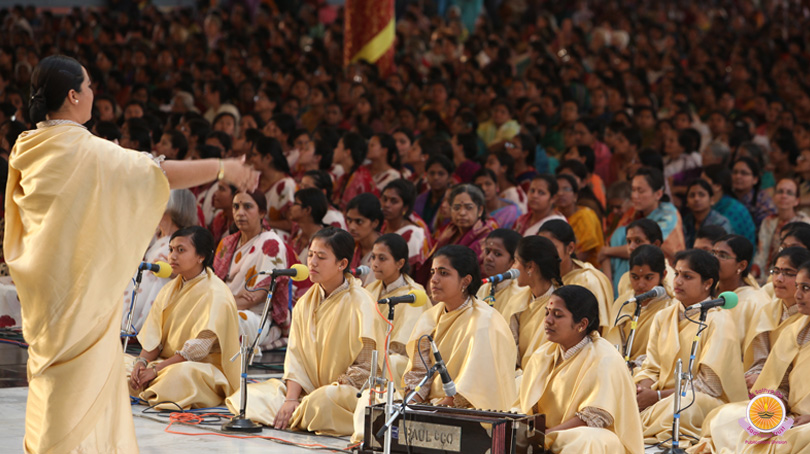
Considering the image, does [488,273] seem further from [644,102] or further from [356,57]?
[356,57]

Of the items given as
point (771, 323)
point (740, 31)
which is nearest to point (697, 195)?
point (771, 323)

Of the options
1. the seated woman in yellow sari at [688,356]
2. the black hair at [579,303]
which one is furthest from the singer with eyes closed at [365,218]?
the black hair at [579,303]

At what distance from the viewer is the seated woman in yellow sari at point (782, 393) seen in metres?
5.02

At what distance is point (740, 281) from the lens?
6379 millimetres

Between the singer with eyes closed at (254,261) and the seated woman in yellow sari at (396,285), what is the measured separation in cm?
130

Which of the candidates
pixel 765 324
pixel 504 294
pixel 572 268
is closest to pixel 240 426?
pixel 504 294

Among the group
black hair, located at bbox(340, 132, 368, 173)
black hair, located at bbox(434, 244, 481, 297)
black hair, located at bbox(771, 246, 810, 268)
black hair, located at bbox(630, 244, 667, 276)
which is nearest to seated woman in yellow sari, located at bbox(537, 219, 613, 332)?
black hair, located at bbox(630, 244, 667, 276)

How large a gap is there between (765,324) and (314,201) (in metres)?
3.39

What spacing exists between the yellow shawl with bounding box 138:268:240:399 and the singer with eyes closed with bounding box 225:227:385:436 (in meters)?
0.41

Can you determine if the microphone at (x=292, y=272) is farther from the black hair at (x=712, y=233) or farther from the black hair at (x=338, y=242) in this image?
the black hair at (x=712, y=233)

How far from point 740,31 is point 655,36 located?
5.75ft

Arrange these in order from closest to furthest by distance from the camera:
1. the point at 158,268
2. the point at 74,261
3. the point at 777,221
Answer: the point at 74,261
the point at 158,268
the point at 777,221

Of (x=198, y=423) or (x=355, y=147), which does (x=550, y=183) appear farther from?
(x=198, y=423)

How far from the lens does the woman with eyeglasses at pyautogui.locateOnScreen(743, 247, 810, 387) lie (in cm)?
561
